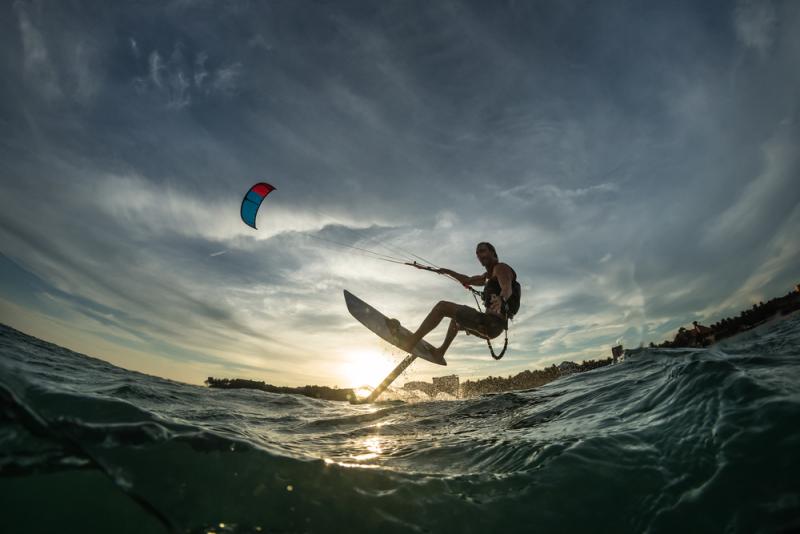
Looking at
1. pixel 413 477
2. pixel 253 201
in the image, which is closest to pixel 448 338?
pixel 413 477

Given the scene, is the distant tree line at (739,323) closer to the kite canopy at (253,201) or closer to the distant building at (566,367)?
the distant building at (566,367)

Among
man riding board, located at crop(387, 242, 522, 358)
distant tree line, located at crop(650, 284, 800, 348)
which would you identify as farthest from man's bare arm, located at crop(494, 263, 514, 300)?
distant tree line, located at crop(650, 284, 800, 348)

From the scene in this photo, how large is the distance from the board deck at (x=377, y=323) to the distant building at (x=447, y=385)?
1177 centimetres

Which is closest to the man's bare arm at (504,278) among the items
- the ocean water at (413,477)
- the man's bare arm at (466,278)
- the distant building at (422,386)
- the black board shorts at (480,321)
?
the black board shorts at (480,321)

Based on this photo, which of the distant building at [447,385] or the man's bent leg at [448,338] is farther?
the distant building at [447,385]

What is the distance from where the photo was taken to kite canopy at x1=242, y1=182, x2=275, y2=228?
567 inches

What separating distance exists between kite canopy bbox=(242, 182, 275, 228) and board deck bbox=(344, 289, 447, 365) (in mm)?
6103

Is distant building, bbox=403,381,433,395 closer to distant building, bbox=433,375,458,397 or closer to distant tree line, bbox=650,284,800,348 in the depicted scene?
distant building, bbox=433,375,458,397

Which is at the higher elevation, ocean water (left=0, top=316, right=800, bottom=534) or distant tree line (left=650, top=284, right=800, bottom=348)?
distant tree line (left=650, top=284, right=800, bottom=348)

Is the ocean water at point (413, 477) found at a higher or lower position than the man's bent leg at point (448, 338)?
lower

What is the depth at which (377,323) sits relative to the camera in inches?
440

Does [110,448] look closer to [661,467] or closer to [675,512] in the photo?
[675,512]

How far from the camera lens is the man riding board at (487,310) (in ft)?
29.3

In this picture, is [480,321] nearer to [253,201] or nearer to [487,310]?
[487,310]
